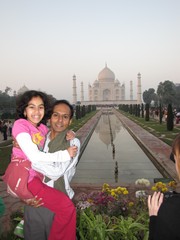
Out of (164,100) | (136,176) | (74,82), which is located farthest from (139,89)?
(136,176)

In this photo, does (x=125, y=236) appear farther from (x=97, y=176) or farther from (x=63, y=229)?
(x=97, y=176)

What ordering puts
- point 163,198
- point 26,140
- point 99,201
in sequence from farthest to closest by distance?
1. point 99,201
2. point 26,140
3. point 163,198

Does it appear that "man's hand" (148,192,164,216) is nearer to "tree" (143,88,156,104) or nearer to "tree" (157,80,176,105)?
"tree" (157,80,176,105)

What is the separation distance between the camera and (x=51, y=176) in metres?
1.43

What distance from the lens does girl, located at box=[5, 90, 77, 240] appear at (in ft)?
4.54

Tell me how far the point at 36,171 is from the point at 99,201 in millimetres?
1165

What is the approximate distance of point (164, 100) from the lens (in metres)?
42.5

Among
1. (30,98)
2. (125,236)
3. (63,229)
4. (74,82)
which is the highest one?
(74,82)

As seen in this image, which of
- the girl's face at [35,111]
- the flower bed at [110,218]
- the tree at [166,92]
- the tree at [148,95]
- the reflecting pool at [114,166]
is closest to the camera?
the girl's face at [35,111]

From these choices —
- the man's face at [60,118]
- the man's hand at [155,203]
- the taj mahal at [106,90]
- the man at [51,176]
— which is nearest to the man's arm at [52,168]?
the man at [51,176]

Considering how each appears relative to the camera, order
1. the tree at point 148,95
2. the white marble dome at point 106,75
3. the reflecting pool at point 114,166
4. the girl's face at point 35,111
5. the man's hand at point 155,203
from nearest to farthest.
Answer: the man's hand at point 155,203, the girl's face at point 35,111, the reflecting pool at point 114,166, the tree at point 148,95, the white marble dome at point 106,75

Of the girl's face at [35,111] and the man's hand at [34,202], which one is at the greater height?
the girl's face at [35,111]

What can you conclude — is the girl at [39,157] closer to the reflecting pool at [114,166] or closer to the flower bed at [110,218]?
the flower bed at [110,218]

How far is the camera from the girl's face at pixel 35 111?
157cm
